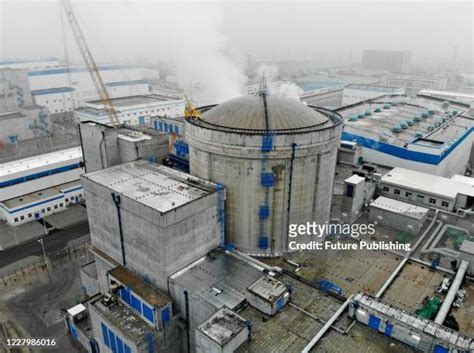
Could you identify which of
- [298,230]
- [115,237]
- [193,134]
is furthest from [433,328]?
[115,237]

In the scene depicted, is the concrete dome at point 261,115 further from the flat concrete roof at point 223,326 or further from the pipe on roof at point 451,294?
the pipe on roof at point 451,294

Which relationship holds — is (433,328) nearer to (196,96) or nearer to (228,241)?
(228,241)

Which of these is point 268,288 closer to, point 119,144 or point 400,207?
point 400,207

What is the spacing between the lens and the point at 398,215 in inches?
1718

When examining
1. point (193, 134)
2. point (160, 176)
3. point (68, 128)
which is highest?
point (193, 134)

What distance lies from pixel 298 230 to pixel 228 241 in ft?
25.3

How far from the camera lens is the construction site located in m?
28.2

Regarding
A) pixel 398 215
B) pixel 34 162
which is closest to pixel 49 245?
pixel 34 162

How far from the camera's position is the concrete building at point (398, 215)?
140ft

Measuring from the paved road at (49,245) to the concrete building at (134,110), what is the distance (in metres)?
58.1

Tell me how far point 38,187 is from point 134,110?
191ft

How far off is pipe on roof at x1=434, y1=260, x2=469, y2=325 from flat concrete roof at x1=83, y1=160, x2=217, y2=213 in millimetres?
22288

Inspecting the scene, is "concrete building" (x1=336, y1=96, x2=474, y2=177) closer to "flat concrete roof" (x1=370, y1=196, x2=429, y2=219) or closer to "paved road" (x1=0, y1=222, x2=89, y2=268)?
"flat concrete roof" (x1=370, y1=196, x2=429, y2=219)

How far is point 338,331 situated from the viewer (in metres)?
26.6
